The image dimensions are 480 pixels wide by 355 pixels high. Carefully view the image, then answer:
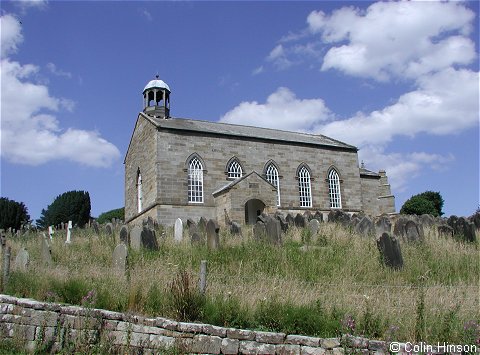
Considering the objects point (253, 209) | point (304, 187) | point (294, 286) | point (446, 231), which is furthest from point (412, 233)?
point (304, 187)

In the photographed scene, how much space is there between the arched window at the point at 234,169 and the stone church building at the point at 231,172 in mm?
64

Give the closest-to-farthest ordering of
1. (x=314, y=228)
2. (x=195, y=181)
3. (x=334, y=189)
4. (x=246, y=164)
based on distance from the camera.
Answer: (x=314, y=228)
(x=195, y=181)
(x=246, y=164)
(x=334, y=189)

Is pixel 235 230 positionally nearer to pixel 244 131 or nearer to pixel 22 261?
pixel 22 261

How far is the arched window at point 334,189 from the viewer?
102 ft

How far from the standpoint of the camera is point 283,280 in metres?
9.07

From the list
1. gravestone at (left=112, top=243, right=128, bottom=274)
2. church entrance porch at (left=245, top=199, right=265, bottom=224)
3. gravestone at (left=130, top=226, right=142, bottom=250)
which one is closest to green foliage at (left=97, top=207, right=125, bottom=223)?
church entrance porch at (left=245, top=199, right=265, bottom=224)

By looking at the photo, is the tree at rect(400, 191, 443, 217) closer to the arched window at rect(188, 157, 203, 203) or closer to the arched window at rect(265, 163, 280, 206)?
the arched window at rect(265, 163, 280, 206)

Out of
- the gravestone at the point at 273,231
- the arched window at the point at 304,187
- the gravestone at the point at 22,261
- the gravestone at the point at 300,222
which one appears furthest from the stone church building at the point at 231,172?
the gravestone at the point at 22,261

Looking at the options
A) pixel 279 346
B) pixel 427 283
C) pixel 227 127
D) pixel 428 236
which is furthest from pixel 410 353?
pixel 227 127

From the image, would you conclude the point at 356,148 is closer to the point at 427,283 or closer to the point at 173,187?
the point at 173,187

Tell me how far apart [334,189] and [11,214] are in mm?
30794

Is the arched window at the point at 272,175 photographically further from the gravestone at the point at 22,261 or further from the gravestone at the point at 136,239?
the gravestone at the point at 22,261

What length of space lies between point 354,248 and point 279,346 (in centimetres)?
616

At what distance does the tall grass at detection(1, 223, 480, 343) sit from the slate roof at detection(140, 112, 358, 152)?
15363mm
